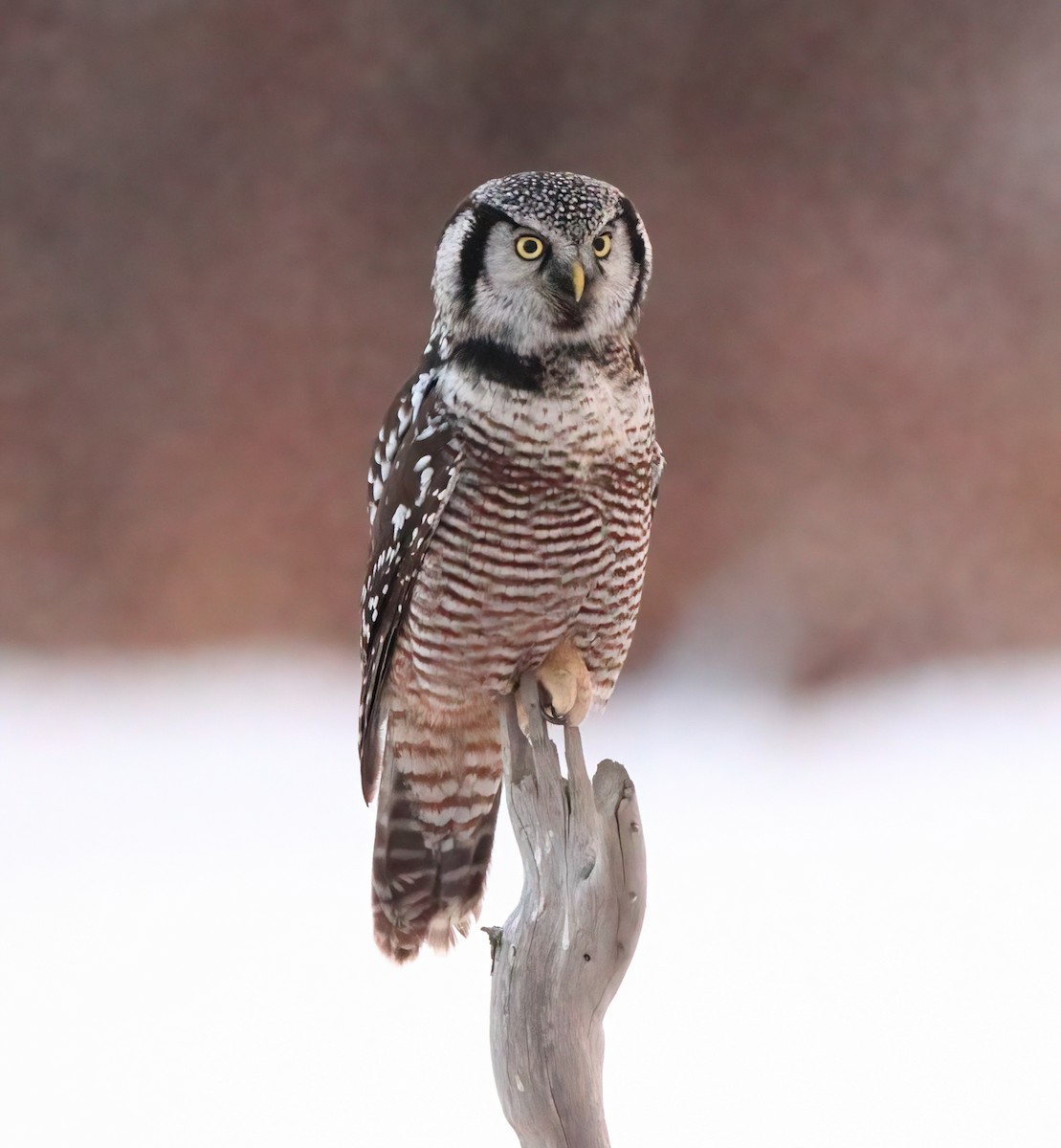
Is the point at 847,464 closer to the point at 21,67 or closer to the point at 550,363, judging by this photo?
the point at 550,363

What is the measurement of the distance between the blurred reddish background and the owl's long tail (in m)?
2.15

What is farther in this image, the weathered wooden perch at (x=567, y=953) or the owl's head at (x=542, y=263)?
the weathered wooden perch at (x=567, y=953)

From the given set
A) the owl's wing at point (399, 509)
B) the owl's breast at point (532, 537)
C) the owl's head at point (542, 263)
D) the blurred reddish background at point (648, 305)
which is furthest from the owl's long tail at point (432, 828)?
the blurred reddish background at point (648, 305)

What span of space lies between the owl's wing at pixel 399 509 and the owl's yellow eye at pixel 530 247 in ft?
0.94

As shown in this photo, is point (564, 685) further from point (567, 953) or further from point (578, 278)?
point (578, 278)

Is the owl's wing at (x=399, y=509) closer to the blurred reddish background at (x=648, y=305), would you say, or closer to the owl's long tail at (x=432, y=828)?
the owl's long tail at (x=432, y=828)

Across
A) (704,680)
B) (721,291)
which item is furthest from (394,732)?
(721,291)

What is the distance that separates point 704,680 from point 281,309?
207 centimetres

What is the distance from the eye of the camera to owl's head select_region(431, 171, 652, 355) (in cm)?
191

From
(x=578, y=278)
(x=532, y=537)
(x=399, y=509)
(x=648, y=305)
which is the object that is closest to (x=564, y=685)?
(x=532, y=537)

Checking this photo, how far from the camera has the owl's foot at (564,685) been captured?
2.21 metres

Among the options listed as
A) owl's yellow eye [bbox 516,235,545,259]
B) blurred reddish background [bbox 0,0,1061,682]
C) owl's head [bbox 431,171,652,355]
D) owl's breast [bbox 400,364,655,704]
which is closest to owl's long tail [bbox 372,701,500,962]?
owl's breast [bbox 400,364,655,704]

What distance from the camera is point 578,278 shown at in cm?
190

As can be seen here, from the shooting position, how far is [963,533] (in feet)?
15.0
